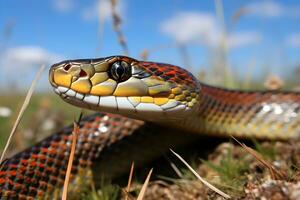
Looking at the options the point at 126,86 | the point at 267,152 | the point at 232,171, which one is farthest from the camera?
the point at 267,152

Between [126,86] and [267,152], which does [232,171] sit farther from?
[126,86]

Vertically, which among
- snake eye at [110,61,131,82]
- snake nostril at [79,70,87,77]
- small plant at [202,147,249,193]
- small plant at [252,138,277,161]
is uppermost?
snake nostril at [79,70,87,77]

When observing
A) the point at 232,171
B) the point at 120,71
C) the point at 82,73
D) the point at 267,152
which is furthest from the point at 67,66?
the point at 267,152

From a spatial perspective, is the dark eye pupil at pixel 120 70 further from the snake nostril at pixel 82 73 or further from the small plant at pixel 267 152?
the small plant at pixel 267 152

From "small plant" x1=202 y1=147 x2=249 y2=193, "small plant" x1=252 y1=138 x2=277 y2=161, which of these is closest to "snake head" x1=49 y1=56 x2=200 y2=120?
"small plant" x1=202 y1=147 x2=249 y2=193

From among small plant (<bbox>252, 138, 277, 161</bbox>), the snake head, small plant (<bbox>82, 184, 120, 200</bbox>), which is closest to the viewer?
the snake head

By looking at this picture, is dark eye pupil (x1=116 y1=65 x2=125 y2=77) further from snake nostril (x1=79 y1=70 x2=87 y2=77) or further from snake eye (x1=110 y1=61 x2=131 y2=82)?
snake nostril (x1=79 y1=70 x2=87 y2=77)

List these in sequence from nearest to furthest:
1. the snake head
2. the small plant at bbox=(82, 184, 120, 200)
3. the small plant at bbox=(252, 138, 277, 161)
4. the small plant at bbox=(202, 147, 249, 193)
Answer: the snake head
the small plant at bbox=(202, 147, 249, 193)
the small plant at bbox=(82, 184, 120, 200)
the small plant at bbox=(252, 138, 277, 161)

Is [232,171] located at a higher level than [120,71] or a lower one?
lower
